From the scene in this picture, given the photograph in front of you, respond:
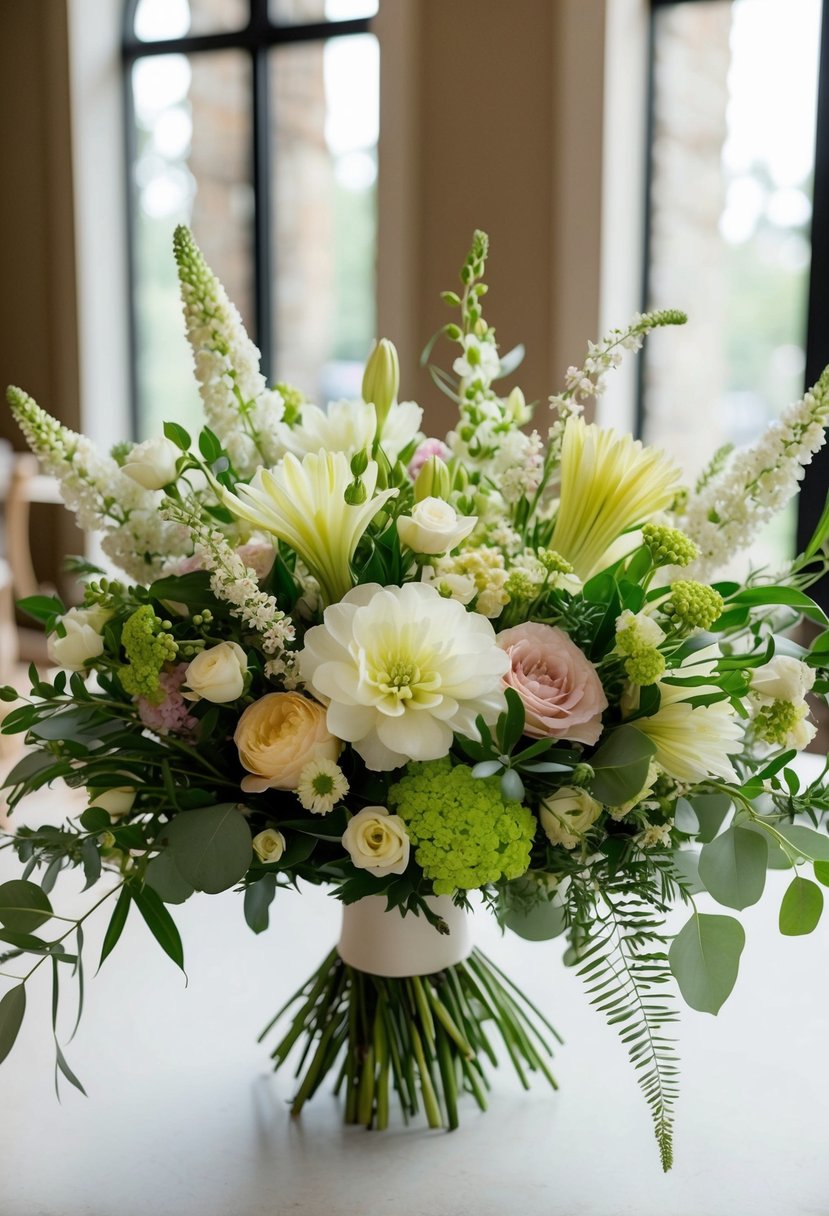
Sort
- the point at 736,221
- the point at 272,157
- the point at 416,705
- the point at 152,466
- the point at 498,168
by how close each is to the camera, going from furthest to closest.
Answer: the point at 272,157
the point at 736,221
the point at 498,168
the point at 152,466
the point at 416,705

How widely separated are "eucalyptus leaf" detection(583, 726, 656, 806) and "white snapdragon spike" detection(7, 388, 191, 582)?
32 centimetres

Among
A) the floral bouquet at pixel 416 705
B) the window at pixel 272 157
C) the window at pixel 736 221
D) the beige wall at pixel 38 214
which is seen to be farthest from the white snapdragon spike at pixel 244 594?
the beige wall at pixel 38 214

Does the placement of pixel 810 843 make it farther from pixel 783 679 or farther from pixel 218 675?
pixel 218 675

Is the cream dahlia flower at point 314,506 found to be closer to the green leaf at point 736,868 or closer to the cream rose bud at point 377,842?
the cream rose bud at point 377,842

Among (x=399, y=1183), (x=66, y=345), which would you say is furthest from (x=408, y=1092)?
(x=66, y=345)

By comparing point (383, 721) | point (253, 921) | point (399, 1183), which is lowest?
point (399, 1183)

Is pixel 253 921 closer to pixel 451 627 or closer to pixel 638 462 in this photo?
pixel 451 627

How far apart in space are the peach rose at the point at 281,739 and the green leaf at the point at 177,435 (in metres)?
0.18

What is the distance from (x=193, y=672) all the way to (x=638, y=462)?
0.30 m

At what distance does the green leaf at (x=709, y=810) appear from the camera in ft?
2.26

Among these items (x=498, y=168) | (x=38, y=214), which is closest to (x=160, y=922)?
(x=498, y=168)

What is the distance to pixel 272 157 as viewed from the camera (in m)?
4.29

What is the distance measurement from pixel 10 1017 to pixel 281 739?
0.68 feet

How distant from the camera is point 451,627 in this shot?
2.03 ft
